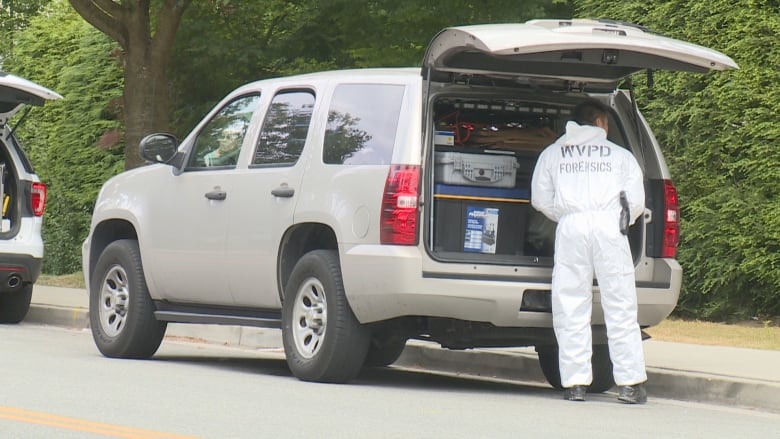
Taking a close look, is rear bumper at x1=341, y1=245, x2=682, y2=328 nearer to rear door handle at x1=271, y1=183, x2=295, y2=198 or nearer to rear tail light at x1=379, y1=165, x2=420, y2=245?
rear tail light at x1=379, y1=165, x2=420, y2=245

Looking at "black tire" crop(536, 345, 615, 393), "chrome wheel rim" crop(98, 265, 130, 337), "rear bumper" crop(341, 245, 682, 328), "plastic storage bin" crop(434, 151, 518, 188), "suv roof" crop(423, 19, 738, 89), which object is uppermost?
"suv roof" crop(423, 19, 738, 89)

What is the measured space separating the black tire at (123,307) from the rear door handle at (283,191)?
173 centimetres

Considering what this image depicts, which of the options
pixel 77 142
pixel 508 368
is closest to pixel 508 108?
pixel 508 368

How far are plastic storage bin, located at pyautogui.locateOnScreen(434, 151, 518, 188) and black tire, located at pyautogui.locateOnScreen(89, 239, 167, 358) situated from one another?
2804 millimetres

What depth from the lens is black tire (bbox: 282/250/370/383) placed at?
30.5ft

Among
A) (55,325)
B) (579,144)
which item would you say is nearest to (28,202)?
(55,325)

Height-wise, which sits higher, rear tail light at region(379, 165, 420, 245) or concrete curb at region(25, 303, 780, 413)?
rear tail light at region(379, 165, 420, 245)

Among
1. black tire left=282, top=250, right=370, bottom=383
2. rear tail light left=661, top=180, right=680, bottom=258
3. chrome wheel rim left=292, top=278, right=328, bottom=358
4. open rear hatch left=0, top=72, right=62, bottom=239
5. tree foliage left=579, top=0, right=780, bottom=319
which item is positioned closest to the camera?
black tire left=282, top=250, right=370, bottom=383

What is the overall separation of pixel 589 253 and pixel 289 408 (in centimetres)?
217

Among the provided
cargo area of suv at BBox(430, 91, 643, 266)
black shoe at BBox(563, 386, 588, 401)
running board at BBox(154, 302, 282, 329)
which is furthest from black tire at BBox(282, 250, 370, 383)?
black shoe at BBox(563, 386, 588, 401)

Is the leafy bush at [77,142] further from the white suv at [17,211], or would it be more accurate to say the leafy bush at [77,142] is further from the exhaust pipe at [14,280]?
the exhaust pipe at [14,280]

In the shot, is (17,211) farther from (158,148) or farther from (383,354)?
(383,354)

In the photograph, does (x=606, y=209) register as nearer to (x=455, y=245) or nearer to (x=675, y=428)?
(x=455, y=245)

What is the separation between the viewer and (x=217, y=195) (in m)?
10.4
